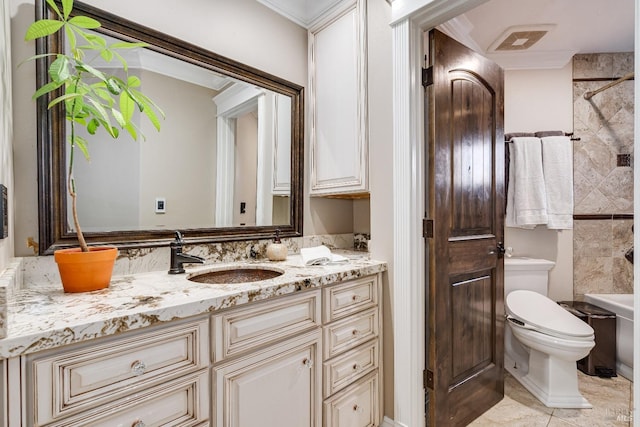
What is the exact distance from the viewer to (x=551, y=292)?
268cm

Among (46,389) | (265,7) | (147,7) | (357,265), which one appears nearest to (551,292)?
(357,265)

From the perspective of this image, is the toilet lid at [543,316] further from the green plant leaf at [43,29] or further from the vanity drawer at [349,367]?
the green plant leaf at [43,29]

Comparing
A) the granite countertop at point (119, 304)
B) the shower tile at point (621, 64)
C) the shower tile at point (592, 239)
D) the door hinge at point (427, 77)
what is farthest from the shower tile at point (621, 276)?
the granite countertop at point (119, 304)

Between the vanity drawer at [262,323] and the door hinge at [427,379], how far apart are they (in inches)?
26.4

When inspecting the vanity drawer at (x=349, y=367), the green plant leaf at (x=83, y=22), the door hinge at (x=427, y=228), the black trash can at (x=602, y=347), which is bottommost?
the black trash can at (x=602, y=347)

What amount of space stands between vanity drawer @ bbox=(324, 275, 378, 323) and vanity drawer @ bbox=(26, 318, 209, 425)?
1.84ft

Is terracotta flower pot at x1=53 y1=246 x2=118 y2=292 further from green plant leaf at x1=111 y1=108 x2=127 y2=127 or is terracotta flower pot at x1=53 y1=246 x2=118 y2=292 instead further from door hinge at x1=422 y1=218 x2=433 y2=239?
door hinge at x1=422 y1=218 x2=433 y2=239

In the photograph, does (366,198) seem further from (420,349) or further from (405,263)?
(420,349)

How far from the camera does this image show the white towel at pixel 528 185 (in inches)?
96.6

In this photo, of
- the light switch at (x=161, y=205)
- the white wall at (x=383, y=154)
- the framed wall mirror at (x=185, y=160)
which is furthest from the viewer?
the white wall at (x=383, y=154)

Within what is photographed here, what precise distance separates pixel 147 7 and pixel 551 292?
347 cm

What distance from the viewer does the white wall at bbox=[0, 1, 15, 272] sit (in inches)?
35.1

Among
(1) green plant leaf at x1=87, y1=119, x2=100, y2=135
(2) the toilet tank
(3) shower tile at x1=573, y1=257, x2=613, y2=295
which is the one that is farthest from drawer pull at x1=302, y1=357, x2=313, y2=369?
(3) shower tile at x1=573, y1=257, x2=613, y2=295

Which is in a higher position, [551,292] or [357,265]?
[357,265]
